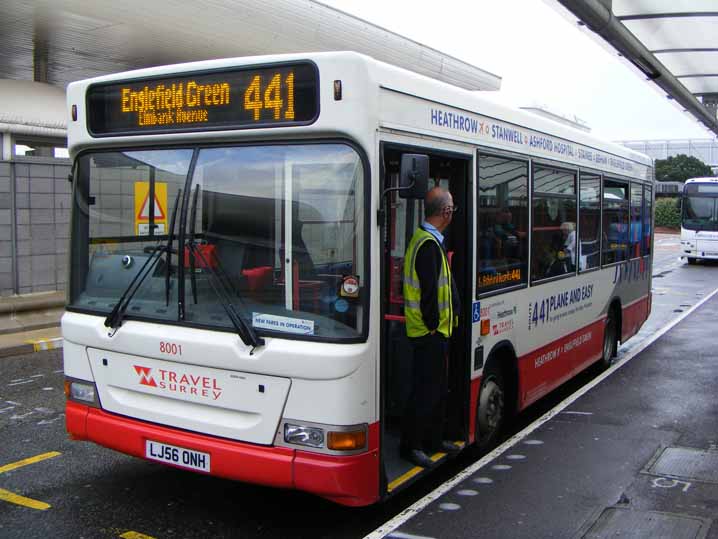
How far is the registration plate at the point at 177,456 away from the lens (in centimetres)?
437

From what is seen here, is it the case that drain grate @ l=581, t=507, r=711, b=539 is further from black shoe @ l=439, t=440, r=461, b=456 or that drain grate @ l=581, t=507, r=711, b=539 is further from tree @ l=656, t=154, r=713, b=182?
tree @ l=656, t=154, r=713, b=182

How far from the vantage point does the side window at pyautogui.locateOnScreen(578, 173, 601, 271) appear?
7.91 meters

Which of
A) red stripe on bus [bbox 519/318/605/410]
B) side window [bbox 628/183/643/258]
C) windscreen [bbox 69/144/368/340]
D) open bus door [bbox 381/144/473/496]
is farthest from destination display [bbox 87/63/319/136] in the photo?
side window [bbox 628/183/643/258]

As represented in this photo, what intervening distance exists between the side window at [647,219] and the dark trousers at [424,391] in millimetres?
6778

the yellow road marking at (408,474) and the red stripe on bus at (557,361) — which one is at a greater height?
the red stripe on bus at (557,361)

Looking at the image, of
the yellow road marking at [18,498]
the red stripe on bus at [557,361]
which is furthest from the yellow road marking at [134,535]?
the red stripe on bus at [557,361]

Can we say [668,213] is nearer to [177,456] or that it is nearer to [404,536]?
[404,536]

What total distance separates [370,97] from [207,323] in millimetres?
1584

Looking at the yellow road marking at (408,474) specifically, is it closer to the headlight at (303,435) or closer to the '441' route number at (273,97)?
the headlight at (303,435)

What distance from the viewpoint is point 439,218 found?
194 inches

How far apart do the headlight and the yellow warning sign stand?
4.63 ft

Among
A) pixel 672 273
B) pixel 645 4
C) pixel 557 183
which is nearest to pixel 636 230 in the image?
pixel 645 4

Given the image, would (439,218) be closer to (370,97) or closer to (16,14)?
(370,97)

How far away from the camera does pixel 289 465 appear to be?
4.15 m
